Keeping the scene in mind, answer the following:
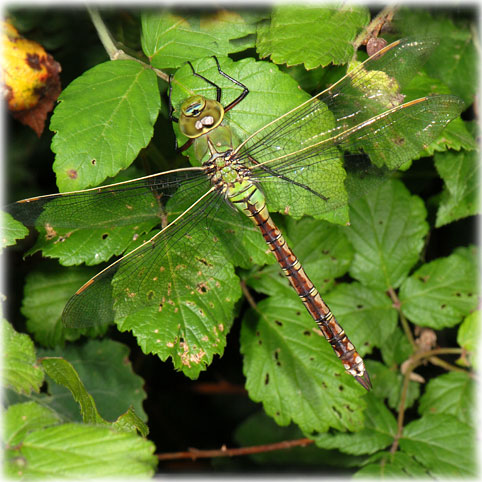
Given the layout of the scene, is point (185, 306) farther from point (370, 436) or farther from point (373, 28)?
point (373, 28)

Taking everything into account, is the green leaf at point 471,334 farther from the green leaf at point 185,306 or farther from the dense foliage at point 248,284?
the green leaf at point 185,306

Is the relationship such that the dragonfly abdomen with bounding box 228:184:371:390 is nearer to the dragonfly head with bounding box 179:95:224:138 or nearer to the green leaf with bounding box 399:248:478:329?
the dragonfly head with bounding box 179:95:224:138

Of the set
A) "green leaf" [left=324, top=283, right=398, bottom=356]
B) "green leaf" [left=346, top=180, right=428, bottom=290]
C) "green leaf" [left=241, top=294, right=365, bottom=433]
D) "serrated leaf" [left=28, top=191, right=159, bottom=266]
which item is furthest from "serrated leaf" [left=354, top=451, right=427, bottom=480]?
"serrated leaf" [left=28, top=191, right=159, bottom=266]

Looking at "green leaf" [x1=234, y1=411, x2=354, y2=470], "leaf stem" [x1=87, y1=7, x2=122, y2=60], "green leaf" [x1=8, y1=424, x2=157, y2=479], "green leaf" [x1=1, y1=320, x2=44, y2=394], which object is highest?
"leaf stem" [x1=87, y1=7, x2=122, y2=60]

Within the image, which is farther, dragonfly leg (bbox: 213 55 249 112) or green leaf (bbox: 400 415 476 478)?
green leaf (bbox: 400 415 476 478)

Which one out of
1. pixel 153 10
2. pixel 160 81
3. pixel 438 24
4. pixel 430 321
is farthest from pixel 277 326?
pixel 438 24

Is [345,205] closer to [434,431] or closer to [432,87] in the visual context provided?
[432,87]

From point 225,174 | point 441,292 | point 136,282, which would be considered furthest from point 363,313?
point 136,282
